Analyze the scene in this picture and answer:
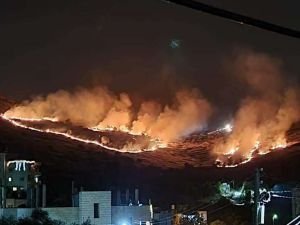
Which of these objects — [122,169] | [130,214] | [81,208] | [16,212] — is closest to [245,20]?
[16,212]

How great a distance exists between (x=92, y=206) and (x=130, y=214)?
10.6 ft

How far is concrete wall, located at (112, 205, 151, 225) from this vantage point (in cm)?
2922

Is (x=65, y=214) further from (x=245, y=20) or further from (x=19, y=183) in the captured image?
(x=245, y=20)

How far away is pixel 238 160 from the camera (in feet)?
188

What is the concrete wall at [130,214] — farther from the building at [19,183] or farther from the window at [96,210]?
the building at [19,183]

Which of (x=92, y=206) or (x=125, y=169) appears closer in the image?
(x=92, y=206)

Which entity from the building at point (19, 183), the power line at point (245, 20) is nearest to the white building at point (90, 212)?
the building at point (19, 183)

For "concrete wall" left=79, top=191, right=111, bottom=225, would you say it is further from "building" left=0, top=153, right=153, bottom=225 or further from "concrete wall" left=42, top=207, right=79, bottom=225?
"concrete wall" left=42, top=207, right=79, bottom=225

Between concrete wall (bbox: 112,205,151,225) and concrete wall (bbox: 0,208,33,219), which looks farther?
concrete wall (bbox: 112,205,151,225)

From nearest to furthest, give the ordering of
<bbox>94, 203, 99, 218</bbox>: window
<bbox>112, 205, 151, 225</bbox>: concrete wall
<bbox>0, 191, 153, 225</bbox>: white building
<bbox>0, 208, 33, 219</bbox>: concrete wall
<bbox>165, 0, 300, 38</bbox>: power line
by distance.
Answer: <bbox>165, 0, 300, 38</bbox>: power line
<bbox>0, 208, 33, 219</bbox>: concrete wall
<bbox>0, 191, 153, 225</bbox>: white building
<bbox>94, 203, 99, 218</bbox>: window
<bbox>112, 205, 151, 225</bbox>: concrete wall

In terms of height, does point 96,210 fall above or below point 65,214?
above

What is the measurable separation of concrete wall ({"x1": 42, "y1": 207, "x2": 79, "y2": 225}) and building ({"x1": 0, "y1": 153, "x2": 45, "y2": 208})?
3116 mm

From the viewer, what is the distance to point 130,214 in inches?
1198

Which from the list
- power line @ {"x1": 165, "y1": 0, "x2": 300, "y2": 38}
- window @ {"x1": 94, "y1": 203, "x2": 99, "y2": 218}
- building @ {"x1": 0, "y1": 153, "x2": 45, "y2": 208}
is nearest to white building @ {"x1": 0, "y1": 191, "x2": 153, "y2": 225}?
window @ {"x1": 94, "y1": 203, "x2": 99, "y2": 218}
